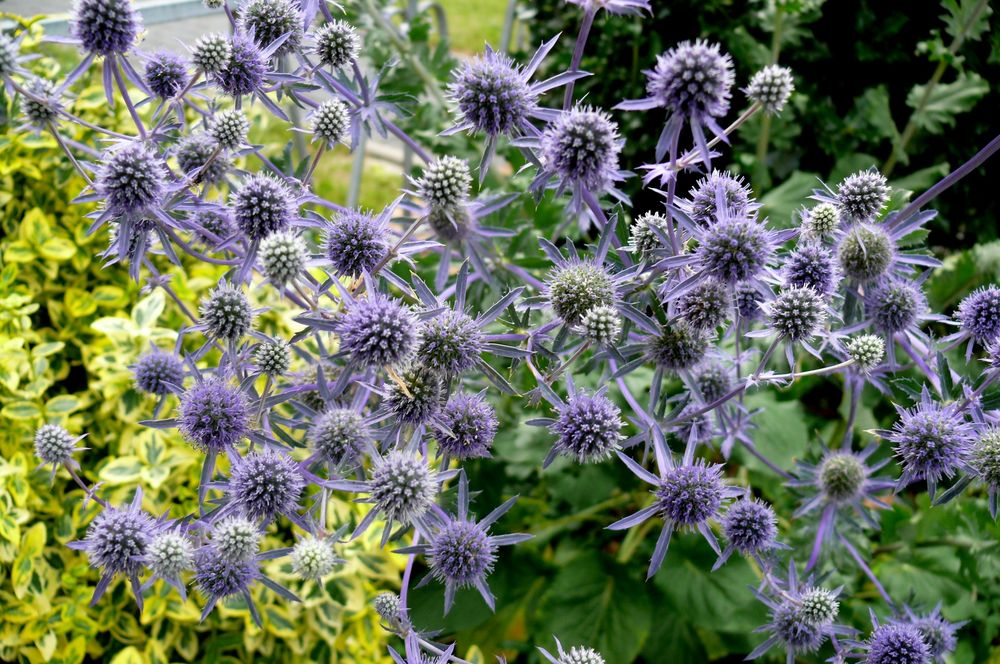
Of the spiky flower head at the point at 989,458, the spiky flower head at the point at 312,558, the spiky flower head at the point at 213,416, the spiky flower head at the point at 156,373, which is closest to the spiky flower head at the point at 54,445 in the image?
the spiky flower head at the point at 156,373

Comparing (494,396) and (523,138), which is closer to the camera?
(523,138)

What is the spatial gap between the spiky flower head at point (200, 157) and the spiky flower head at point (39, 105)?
256 mm

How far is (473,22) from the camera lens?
647 centimetres

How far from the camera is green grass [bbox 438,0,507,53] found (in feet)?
19.7

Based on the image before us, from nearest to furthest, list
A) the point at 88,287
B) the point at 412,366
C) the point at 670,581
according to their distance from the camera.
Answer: the point at 412,366, the point at 670,581, the point at 88,287

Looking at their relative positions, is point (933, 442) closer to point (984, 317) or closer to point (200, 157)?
point (984, 317)

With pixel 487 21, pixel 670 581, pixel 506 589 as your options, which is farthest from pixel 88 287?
pixel 487 21

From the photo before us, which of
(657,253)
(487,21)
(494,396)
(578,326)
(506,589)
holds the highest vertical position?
(487,21)

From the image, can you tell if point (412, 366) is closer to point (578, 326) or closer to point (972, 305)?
point (578, 326)

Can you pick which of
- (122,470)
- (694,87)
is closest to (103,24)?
(694,87)

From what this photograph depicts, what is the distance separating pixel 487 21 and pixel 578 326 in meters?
5.61

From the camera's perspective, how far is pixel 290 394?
160 centimetres

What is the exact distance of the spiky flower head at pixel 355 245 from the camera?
152cm

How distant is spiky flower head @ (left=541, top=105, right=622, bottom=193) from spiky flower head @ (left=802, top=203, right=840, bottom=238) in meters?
0.44
